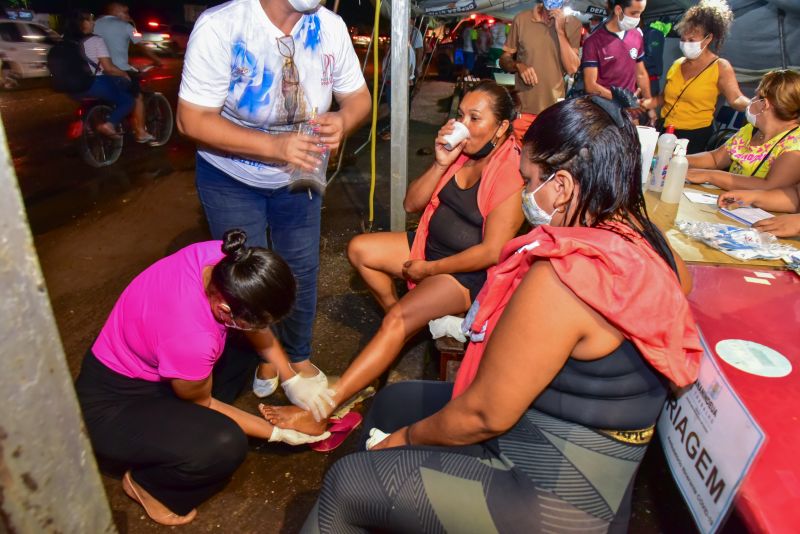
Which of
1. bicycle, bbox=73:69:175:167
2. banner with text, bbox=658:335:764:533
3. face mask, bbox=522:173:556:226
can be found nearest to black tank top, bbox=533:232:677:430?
banner with text, bbox=658:335:764:533

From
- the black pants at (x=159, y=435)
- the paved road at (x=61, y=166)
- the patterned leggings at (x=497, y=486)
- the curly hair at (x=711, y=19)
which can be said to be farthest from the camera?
the paved road at (x=61, y=166)

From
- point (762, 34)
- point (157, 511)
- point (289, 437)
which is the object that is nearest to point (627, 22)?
point (762, 34)

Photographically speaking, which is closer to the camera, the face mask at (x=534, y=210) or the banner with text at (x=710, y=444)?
the banner with text at (x=710, y=444)

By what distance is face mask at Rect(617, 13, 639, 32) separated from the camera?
Result: 4.59 metres

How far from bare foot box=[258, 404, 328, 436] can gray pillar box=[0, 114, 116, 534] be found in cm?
154

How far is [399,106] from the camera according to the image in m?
3.85

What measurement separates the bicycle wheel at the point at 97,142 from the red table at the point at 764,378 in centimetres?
651

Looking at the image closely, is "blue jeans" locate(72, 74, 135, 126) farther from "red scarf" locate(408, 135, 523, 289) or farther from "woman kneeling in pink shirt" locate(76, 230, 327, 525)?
"red scarf" locate(408, 135, 523, 289)

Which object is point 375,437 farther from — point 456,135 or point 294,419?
point 456,135

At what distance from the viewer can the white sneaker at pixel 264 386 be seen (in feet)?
9.28

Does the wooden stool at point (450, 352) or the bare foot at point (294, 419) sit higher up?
the wooden stool at point (450, 352)

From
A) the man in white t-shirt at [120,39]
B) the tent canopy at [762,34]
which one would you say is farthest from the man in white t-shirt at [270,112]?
the man in white t-shirt at [120,39]

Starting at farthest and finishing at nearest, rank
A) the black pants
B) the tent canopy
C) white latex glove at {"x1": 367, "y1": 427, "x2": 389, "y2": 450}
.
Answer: the tent canopy
the black pants
white latex glove at {"x1": 367, "y1": 427, "x2": 389, "y2": 450}

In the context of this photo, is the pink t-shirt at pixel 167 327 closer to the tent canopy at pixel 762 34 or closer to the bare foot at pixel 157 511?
the bare foot at pixel 157 511
